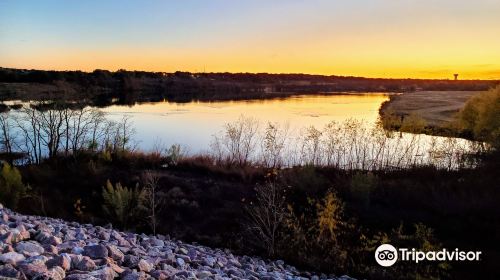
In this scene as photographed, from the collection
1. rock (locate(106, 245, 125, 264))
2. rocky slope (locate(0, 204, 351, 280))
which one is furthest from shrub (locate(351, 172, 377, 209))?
rock (locate(106, 245, 125, 264))

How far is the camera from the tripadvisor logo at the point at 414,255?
10.9 meters

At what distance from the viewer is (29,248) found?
524 centimetres

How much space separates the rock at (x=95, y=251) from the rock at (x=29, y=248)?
50cm

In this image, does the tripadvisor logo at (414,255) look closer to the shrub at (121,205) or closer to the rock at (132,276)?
the shrub at (121,205)

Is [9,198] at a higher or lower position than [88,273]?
lower

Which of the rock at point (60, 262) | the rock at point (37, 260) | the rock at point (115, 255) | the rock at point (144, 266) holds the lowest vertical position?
the rock at point (144, 266)

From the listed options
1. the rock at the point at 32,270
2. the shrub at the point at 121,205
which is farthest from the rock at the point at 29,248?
the shrub at the point at 121,205

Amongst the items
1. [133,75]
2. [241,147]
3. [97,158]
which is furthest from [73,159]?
[133,75]

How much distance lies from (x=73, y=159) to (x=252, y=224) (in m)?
13.2

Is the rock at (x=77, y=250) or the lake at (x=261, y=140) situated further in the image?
the lake at (x=261, y=140)

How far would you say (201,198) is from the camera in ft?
56.5

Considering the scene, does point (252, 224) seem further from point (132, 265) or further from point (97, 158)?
point (97, 158)

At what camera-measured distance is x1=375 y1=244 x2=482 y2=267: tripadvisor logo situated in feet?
→ 35.8

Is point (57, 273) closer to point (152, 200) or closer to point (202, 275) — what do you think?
point (202, 275)
